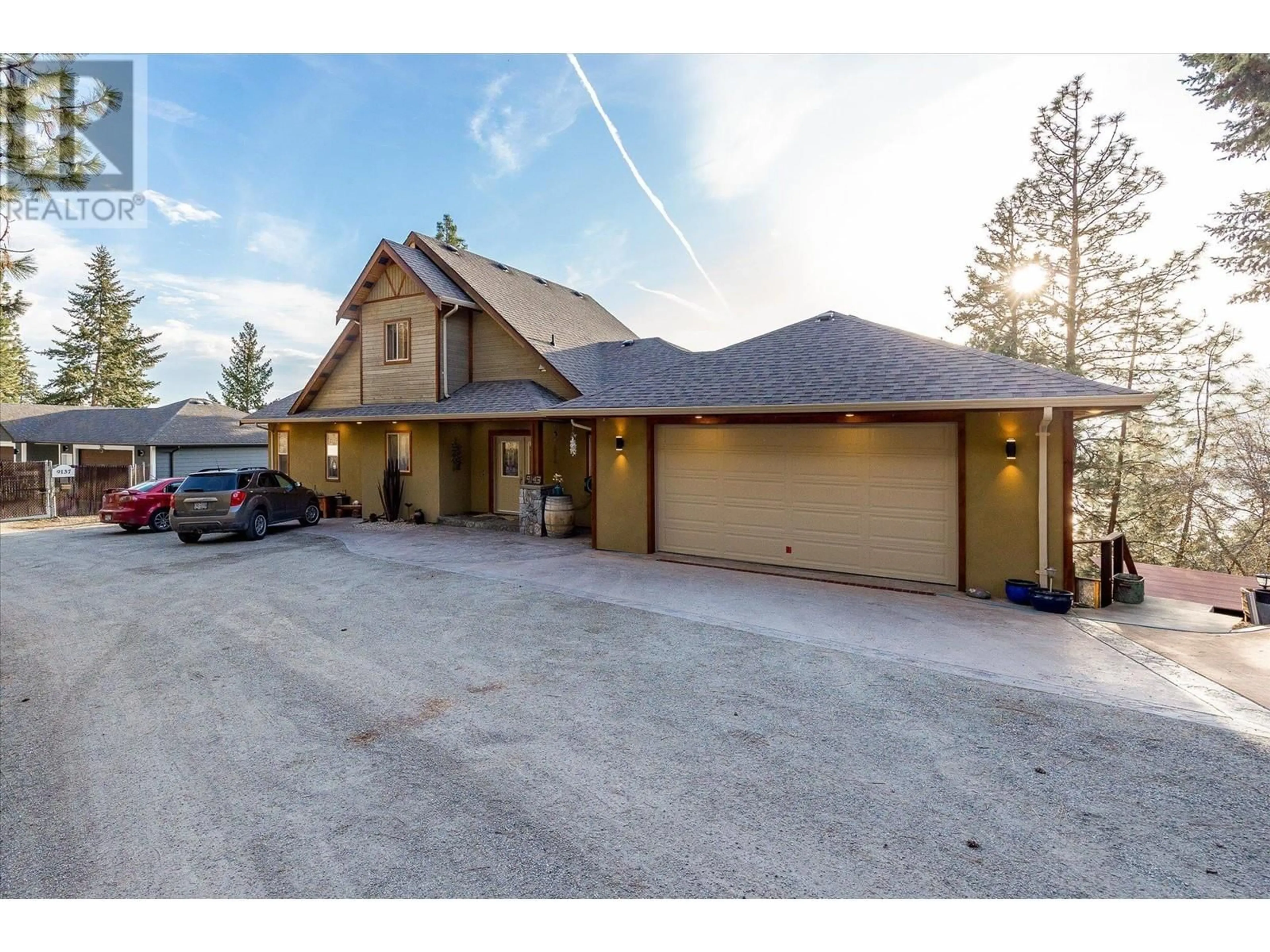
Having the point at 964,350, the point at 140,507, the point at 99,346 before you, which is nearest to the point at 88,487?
the point at 140,507

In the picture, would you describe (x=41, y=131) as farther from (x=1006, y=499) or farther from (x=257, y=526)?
(x=1006, y=499)

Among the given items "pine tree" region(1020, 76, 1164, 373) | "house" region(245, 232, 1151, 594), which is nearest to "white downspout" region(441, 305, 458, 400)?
"house" region(245, 232, 1151, 594)

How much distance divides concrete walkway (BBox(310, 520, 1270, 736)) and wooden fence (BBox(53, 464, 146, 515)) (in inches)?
614

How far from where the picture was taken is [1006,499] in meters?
7.43

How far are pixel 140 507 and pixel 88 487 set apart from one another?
8.12 metres

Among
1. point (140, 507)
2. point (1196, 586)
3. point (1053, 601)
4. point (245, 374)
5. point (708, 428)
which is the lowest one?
point (1196, 586)

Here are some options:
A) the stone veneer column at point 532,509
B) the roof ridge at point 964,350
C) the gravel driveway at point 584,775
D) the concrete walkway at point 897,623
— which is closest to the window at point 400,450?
the stone veneer column at point 532,509

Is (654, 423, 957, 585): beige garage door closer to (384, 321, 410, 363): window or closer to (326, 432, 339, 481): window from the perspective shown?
(384, 321, 410, 363): window

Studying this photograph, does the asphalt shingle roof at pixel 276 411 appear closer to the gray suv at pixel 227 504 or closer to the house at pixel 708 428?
the house at pixel 708 428

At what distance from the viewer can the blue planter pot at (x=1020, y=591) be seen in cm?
713

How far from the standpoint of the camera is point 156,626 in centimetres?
646
